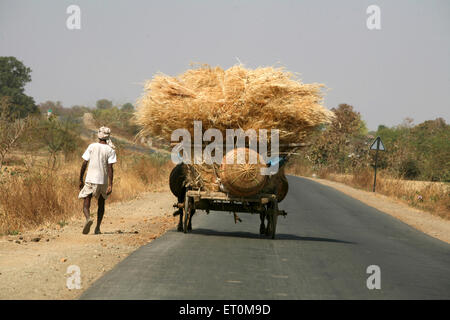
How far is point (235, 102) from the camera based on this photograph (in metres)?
10.9

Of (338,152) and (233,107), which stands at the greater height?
(233,107)

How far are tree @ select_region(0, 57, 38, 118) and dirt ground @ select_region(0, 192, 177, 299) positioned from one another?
63006mm

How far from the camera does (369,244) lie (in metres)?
12.7

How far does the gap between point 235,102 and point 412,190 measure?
22772 millimetres

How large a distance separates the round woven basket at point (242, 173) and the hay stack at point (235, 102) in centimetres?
56

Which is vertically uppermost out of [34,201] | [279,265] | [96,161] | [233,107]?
[233,107]

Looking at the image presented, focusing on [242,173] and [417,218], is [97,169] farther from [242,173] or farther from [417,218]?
[417,218]

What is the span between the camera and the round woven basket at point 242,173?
420 inches

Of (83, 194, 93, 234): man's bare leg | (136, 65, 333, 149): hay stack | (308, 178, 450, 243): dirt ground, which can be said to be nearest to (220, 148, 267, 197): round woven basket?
(136, 65, 333, 149): hay stack

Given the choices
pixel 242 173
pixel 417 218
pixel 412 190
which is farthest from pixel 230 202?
pixel 412 190

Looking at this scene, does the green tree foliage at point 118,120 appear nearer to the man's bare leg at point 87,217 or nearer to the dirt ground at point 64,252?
the man's bare leg at point 87,217

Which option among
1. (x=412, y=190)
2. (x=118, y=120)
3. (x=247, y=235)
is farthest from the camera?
(x=118, y=120)


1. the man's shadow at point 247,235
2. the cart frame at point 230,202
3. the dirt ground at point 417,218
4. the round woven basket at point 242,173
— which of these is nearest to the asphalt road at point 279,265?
the man's shadow at point 247,235
